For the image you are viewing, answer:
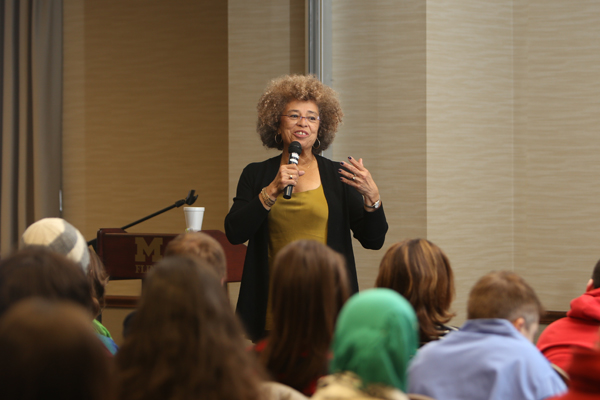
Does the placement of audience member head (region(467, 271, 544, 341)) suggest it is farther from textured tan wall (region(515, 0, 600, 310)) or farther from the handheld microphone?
textured tan wall (region(515, 0, 600, 310))

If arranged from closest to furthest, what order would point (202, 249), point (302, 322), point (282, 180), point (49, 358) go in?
point (49, 358), point (302, 322), point (202, 249), point (282, 180)

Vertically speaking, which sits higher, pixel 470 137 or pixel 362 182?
pixel 470 137

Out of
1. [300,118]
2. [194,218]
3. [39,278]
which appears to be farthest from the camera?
[194,218]

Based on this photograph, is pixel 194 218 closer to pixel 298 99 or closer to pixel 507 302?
pixel 298 99

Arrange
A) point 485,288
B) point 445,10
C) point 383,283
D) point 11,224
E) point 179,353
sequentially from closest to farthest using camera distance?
1. point 179,353
2. point 485,288
3. point 383,283
4. point 445,10
5. point 11,224

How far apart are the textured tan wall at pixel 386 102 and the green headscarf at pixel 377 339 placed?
2.80 metres

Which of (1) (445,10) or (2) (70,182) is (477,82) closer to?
(1) (445,10)

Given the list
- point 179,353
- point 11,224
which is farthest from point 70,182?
point 179,353

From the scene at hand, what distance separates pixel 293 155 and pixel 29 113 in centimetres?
351

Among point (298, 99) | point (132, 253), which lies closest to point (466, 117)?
point (298, 99)

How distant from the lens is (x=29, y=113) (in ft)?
16.5

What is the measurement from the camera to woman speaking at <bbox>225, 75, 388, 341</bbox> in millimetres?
2299

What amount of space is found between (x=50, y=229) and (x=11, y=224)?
372 centimetres

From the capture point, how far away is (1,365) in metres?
0.73
